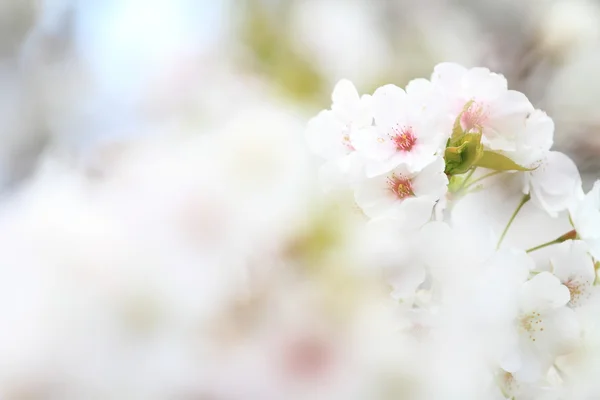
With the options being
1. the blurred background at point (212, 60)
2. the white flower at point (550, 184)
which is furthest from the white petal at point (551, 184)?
the blurred background at point (212, 60)

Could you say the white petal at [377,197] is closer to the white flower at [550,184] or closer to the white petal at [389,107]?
the white petal at [389,107]

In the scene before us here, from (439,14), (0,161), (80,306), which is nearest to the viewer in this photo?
(80,306)

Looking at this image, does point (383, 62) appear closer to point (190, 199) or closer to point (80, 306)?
point (190, 199)

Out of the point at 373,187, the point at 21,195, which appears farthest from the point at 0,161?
the point at 373,187

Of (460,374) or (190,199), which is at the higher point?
(190,199)

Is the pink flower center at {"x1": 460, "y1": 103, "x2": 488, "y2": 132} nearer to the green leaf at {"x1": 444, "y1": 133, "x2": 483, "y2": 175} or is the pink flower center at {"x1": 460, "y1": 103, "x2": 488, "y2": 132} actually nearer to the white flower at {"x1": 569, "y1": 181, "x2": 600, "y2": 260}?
the green leaf at {"x1": 444, "y1": 133, "x2": 483, "y2": 175}

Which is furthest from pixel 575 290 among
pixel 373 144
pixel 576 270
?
pixel 373 144

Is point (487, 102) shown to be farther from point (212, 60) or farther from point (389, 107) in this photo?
point (212, 60)
